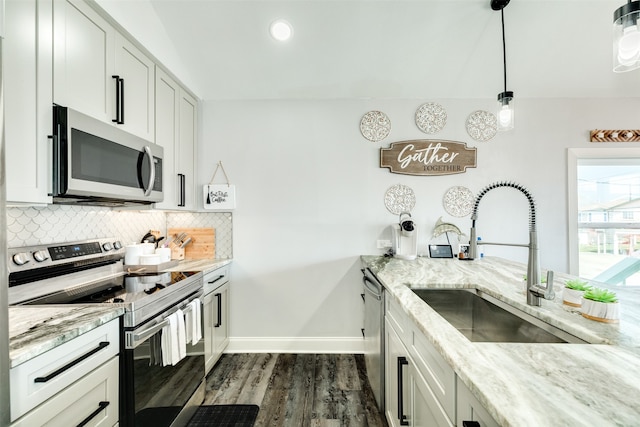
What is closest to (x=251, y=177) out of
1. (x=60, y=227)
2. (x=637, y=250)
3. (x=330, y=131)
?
(x=330, y=131)

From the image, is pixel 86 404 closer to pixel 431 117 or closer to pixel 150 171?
pixel 150 171

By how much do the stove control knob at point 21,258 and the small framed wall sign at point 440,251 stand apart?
9.30 ft

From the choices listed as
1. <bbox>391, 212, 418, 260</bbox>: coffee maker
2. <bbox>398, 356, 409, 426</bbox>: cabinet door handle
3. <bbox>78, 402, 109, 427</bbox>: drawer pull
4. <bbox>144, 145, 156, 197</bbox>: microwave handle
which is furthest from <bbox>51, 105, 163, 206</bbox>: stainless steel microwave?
<bbox>391, 212, 418, 260</bbox>: coffee maker

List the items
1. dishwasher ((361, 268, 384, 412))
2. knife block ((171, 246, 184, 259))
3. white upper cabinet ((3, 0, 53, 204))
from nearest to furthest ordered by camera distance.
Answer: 1. white upper cabinet ((3, 0, 53, 204))
2. dishwasher ((361, 268, 384, 412))
3. knife block ((171, 246, 184, 259))

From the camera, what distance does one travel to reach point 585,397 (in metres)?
0.60

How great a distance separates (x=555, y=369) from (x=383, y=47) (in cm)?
242

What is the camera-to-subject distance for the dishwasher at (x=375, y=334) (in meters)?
1.78

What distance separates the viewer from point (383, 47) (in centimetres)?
234

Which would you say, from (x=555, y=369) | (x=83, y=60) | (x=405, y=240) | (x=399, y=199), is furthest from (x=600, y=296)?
(x=83, y=60)

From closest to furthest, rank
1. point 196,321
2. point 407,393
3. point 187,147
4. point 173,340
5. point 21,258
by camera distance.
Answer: point 407,393, point 21,258, point 173,340, point 196,321, point 187,147

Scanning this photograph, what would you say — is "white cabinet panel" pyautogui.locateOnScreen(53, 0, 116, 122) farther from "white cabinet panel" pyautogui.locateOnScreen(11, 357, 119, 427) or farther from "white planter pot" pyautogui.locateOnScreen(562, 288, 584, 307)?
"white planter pot" pyautogui.locateOnScreen(562, 288, 584, 307)

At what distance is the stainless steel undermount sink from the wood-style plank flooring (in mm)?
834

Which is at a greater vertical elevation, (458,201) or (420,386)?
(458,201)

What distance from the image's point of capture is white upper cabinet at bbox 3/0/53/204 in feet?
3.71
